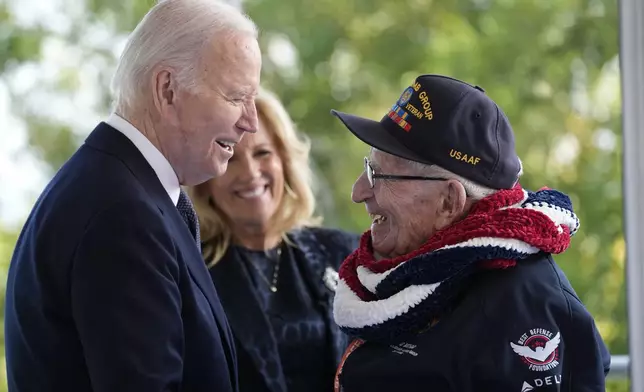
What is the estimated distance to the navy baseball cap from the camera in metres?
1.65

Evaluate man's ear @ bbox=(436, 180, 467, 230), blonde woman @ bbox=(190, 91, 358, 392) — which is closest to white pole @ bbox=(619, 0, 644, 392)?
blonde woman @ bbox=(190, 91, 358, 392)

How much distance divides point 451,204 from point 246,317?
0.88 m

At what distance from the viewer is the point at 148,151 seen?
154cm

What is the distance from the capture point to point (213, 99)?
1.55m

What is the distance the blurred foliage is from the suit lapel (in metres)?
0.74

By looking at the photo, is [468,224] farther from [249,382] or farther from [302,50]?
[302,50]

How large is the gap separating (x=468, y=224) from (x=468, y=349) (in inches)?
9.2

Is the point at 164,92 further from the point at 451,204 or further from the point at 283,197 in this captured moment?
the point at 283,197

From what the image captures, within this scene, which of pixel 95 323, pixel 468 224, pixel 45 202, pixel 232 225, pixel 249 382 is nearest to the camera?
pixel 95 323

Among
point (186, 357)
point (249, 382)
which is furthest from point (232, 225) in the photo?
point (186, 357)

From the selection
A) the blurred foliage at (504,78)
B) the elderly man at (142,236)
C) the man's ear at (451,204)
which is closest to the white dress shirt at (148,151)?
the elderly man at (142,236)

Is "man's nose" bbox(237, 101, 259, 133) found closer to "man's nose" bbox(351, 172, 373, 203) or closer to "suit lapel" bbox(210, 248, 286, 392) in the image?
"man's nose" bbox(351, 172, 373, 203)

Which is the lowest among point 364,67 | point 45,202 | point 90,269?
point 90,269

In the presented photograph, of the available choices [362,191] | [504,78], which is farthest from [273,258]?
[504,78]
